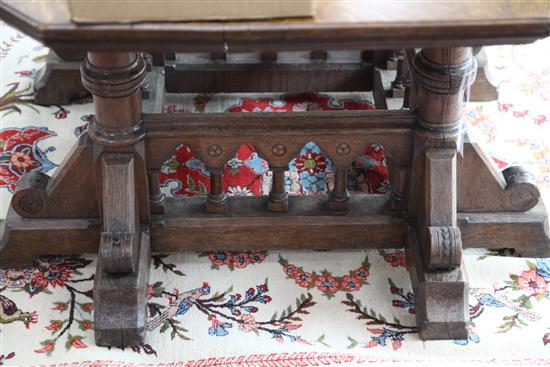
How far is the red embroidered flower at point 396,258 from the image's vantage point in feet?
5.51

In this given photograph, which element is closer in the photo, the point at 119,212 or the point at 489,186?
the point at 119,212

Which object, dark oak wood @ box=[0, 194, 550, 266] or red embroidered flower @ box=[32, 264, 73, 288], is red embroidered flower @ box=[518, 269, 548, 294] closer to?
dark oak wood @ box=[0, 194, 550, 266]

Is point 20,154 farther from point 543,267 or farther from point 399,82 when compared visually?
point 543,267

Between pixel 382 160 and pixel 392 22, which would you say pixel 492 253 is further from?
pixel 392 22

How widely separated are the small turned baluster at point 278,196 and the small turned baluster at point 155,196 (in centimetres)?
18

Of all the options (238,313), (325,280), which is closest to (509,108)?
(325,280)

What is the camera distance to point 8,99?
2.14 metres

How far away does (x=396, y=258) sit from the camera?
1.69 metres

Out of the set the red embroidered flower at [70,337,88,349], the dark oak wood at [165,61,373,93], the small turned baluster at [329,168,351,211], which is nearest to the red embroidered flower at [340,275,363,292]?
the small turned baluster at [329,168,351,211]

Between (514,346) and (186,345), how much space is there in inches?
20.1

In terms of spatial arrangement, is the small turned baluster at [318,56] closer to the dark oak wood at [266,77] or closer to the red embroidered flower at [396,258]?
the dark oak wood at [266,77]

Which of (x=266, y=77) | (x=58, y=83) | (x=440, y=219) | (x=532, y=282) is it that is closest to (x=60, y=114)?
(x=58, y=83)

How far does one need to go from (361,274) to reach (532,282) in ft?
0.95

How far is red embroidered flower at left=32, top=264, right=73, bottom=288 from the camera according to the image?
163cm
